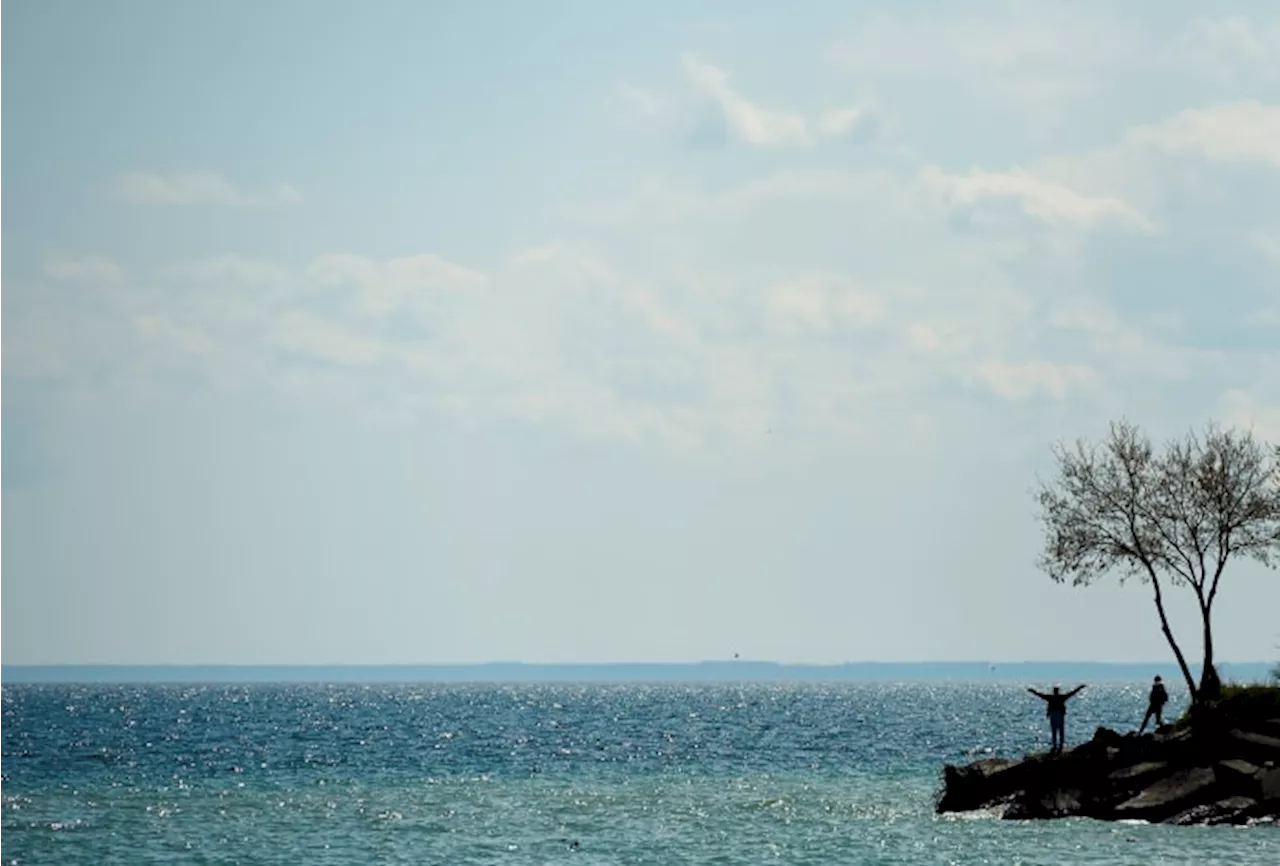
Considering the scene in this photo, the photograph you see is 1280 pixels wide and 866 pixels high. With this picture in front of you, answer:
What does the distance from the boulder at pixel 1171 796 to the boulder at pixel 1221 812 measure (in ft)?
0.91

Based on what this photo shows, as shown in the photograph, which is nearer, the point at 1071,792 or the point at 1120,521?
the point at 1071,792

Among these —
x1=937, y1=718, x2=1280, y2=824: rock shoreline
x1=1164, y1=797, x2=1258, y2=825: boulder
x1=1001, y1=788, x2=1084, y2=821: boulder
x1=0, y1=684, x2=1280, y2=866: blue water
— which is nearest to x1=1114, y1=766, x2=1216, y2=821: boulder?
x1=937, y1=718, x2=1280, y2=824: rock shoreline

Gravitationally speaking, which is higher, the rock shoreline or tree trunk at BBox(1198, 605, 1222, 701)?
tree trunk at BBox(1198, 605, 1222, 701)

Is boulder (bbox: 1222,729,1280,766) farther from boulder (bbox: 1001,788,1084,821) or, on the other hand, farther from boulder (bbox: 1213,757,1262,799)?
boulder (bbox: 1001,788,1084,821)

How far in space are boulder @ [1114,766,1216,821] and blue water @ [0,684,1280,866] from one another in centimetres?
96

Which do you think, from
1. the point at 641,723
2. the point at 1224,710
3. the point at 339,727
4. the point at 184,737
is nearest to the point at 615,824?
the point at 1224,710

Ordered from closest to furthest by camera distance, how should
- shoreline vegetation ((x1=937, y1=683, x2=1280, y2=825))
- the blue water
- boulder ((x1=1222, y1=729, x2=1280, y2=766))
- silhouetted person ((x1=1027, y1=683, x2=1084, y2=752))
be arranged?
the blue water → shoreline vegetation ((x1=937, y1=683, x2=1280, y2=825)) → boulder ((x1=1222, y1=729, x2=1280, y2=766)) → silhouetted person ((x1=1027, y1=683, x2=1084, y2=752))

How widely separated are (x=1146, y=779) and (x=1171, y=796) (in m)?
2.01

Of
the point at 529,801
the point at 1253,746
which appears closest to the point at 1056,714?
the point at 1253,746

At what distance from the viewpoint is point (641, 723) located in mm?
153750

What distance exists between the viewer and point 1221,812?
171ft

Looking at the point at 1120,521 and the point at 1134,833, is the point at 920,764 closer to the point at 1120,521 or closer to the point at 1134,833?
the point at 1120,521

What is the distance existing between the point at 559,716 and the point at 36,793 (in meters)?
105

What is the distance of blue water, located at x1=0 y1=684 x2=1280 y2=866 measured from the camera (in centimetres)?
5019
